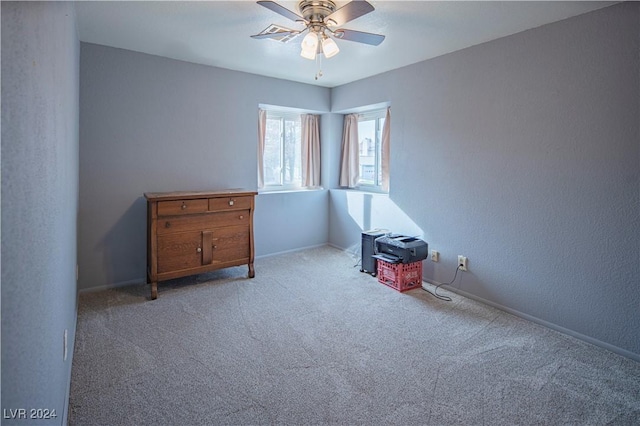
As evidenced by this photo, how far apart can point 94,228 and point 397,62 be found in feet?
11.0

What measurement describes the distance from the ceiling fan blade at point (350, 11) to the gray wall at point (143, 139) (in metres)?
2.05

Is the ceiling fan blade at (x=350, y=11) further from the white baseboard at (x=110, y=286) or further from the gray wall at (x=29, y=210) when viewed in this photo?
the white baseboard at (x=110, y=286)

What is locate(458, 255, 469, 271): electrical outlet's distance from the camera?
11.2 ft

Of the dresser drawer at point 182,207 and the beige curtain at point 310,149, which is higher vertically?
the beige curtain at point 310,149

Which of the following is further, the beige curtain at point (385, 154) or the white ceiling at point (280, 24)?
the beige curtain at point (385, 154)

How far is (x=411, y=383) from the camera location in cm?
208

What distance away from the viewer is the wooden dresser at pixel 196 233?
3289 mm

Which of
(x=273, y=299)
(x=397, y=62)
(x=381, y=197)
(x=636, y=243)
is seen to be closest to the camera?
(x=636, y=243)

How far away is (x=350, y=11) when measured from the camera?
2.19 meters

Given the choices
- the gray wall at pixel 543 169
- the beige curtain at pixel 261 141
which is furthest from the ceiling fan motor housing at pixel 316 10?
the beige curtain at pixel 261 141

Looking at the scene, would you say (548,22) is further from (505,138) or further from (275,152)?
(275,152)

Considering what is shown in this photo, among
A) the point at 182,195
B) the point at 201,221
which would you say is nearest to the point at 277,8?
the point at 182,195

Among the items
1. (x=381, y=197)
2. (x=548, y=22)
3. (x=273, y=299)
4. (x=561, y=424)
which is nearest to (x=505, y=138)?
(x=548, y=22)

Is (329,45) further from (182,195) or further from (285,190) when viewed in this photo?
(285,190)
